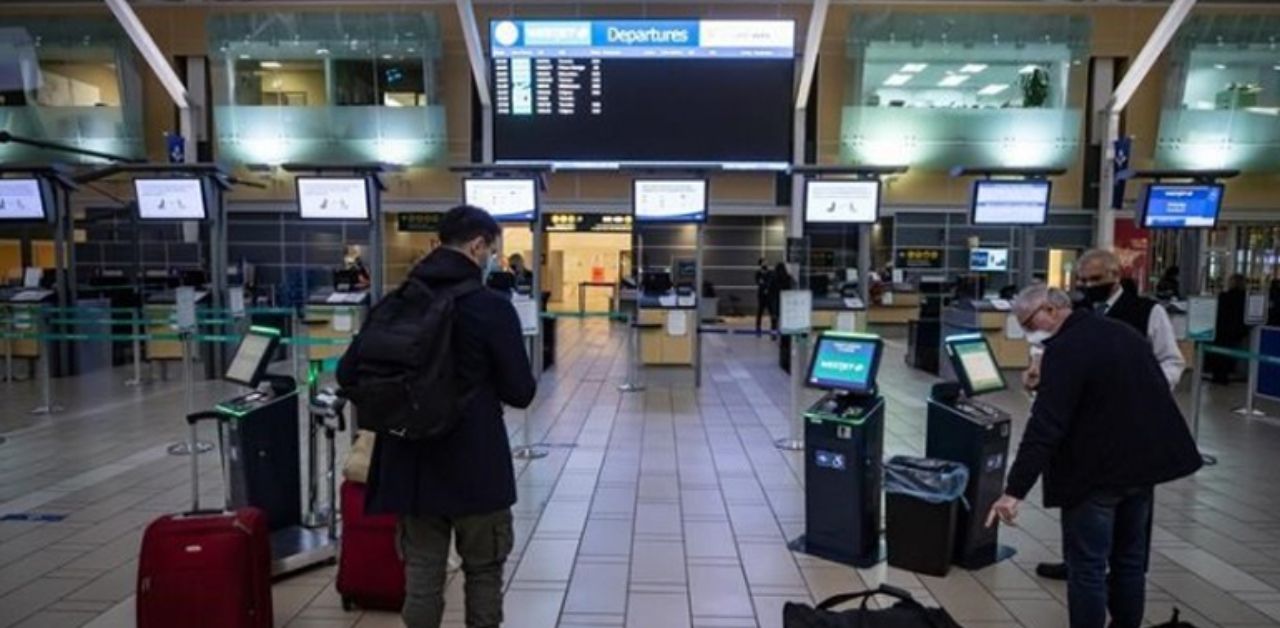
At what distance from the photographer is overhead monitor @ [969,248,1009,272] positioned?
17.5 meters

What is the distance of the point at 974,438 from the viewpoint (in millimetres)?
3994

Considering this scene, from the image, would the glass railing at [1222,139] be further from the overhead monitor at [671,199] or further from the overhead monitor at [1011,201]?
the overhead monitor at [671,199]

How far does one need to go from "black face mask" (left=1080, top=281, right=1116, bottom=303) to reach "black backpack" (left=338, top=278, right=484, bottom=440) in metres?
2.87

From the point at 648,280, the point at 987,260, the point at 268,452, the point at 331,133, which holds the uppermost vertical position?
the point at 331,133

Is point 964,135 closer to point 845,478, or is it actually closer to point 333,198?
Result: point 333,198

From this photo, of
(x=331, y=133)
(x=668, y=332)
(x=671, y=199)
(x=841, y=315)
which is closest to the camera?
(x=841, y=315)

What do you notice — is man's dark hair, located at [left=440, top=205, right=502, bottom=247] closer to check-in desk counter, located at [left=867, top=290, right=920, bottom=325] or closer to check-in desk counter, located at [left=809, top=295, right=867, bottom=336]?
check-in desk counter, located at [left=809, top=295, right=867, bottom=336]

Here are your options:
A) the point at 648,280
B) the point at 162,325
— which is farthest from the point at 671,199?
the point at 162,325

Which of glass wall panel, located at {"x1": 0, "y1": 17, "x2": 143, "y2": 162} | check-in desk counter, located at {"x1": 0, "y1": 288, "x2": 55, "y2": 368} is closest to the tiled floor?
check-in desk counter, located at {"x1": 0, "y1": 288, "x2": 55, "y2": 368}

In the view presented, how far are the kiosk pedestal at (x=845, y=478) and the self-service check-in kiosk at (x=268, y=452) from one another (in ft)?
7.64

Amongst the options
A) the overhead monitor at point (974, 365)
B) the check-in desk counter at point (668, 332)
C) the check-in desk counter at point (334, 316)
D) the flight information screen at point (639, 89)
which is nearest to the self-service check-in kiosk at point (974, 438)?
the overhead monitor at point (974, 365)

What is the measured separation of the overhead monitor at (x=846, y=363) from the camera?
4.09 metres

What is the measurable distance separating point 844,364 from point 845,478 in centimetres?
54

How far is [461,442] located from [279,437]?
2.01 meters
